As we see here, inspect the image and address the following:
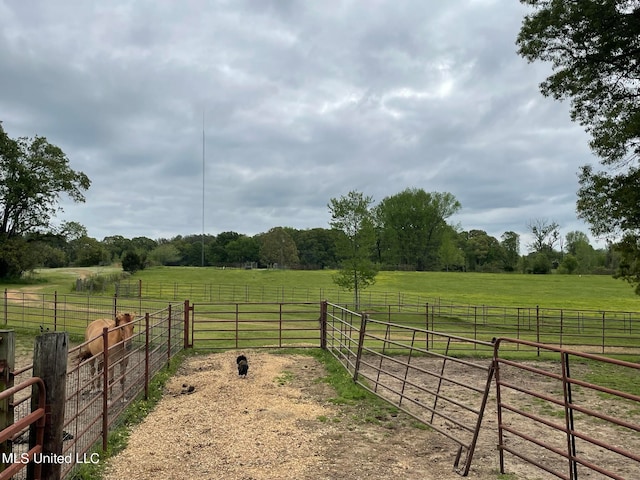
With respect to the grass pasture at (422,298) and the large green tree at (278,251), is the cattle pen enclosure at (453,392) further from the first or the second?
the large green tree at (278,251)

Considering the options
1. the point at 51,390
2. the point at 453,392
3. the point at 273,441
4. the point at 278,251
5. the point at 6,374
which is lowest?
the point at 453,392

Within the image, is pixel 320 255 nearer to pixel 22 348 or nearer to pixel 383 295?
pixel 383 295

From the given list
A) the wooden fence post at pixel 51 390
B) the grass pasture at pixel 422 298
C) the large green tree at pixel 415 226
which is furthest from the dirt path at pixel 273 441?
the large green tree at pixel 415 226

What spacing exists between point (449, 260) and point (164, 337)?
7093 cm

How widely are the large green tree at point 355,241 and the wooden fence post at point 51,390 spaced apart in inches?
947

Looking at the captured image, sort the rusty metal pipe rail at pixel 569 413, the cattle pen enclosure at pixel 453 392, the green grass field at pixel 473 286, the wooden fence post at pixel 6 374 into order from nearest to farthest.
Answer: the wooden fence post at pixel 6 374 → the rusty metal pipe rail at pixel 569 413 → the cattle pen enclosure at pixel 453 392 → the green grass field at pixel 473 286

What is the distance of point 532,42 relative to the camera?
45.4 ft

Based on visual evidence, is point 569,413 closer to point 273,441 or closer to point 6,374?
point 273,441

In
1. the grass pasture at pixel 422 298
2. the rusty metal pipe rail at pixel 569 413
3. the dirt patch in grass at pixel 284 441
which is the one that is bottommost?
the grass pasture at pixel 422 298

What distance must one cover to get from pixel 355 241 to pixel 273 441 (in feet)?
74.5

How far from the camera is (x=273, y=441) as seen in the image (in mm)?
5574

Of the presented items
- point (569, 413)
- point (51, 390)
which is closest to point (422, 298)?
point (569, 413)

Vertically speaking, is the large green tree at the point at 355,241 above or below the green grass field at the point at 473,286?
above

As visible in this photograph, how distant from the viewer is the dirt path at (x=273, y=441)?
186 inches
